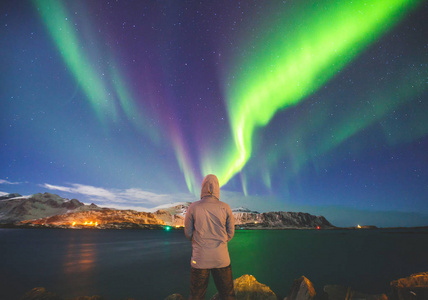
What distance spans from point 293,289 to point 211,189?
32.1ft

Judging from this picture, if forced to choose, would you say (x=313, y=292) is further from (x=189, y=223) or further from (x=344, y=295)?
(x=189, y=223)

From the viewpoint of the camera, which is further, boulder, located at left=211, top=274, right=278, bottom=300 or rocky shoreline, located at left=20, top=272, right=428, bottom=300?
boulder, located at left=211, top=274, right=278, bottom=300

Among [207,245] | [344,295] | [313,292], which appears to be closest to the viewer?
[207,245]

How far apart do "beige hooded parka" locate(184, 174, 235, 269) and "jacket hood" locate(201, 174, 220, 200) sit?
0.11 meters

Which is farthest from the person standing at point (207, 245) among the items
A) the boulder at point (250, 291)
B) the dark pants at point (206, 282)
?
the boulder at point (250, 291)

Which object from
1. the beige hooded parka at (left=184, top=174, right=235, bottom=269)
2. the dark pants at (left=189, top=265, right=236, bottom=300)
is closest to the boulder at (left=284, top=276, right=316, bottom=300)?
the dark pants at (left=189, top=265, right=236, bottom=300)

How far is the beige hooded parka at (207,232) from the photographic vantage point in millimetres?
3748

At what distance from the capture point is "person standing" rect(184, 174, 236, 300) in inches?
147

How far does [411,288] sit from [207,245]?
9.69 meters

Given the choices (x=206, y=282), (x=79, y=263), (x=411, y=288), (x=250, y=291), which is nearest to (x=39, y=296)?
(x=250, y=291)

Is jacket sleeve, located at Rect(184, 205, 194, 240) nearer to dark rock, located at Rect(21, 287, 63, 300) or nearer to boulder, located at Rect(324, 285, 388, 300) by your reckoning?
boulder, located at Rect(324, 285, 388, 300)

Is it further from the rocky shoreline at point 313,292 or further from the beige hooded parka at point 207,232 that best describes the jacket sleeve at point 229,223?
the rocky shoreline at point 313,292

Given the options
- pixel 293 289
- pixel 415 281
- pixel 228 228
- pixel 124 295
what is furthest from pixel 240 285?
pixel 124 295

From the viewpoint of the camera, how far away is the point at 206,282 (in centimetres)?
384
